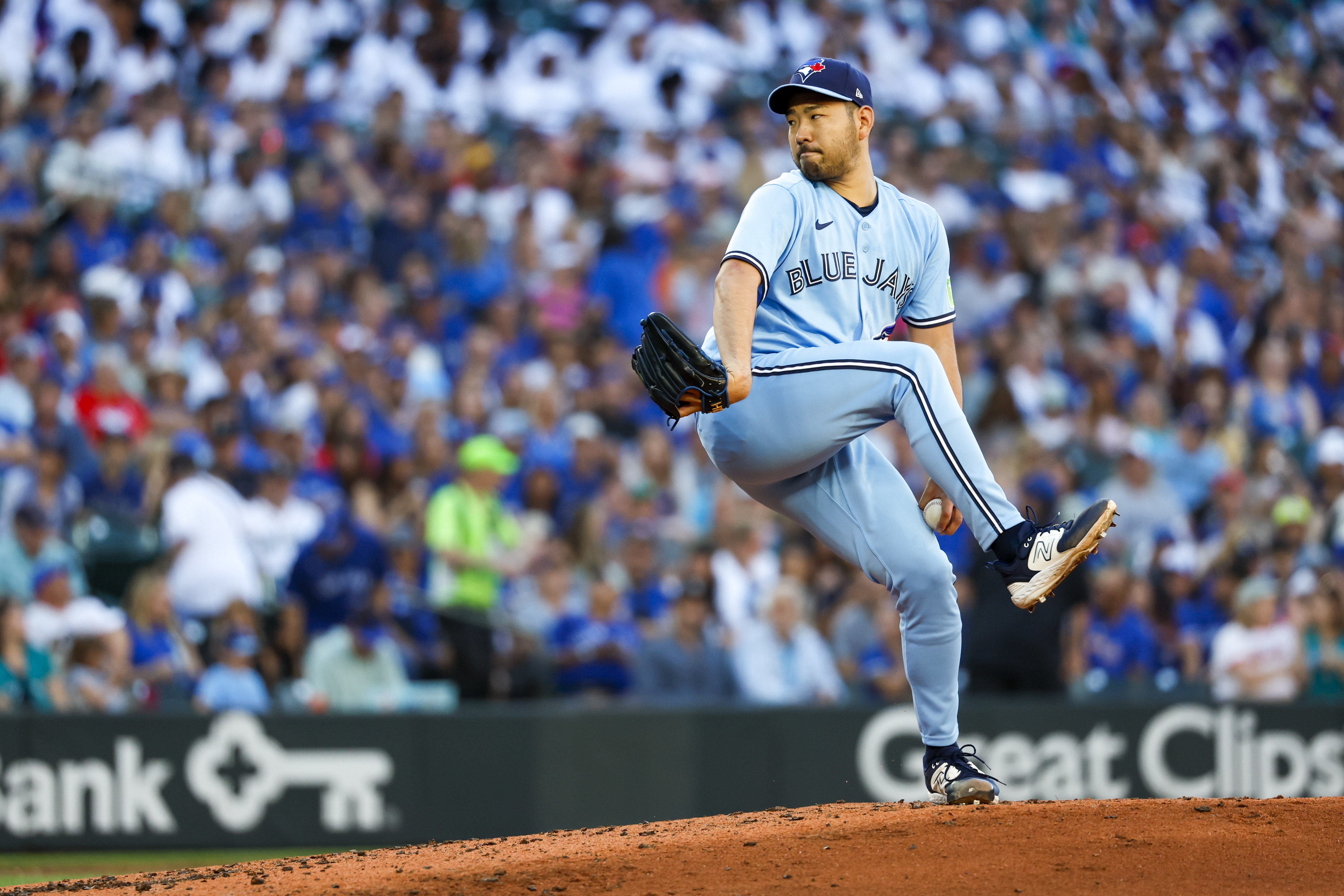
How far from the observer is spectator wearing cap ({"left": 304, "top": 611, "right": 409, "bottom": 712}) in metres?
8.91

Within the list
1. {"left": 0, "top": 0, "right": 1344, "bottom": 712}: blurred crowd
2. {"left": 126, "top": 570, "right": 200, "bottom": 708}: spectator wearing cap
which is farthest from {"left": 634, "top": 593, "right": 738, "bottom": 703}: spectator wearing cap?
{"left": 126, "top": 570, "right": 200, "bottom": 708}: spectator wearing cap

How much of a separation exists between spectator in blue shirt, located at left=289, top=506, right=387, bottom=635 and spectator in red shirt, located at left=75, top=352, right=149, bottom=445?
1.61 meters

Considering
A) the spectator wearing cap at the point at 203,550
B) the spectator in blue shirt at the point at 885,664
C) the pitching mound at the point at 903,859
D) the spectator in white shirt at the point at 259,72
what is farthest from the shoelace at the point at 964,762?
the spectator in white shirt at the point at 259,72

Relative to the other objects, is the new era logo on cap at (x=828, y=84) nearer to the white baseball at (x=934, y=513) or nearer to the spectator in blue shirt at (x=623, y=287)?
the white baseball at (x=934, y=513)

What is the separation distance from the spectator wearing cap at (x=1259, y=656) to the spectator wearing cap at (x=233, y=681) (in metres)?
5.80

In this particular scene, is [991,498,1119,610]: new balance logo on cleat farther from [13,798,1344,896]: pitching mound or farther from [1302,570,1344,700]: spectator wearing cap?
[1302,570,1344,700]: spectator wearing cap

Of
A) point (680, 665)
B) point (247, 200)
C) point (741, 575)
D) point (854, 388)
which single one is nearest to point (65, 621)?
point (680, 665)

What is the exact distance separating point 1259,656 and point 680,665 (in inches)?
143

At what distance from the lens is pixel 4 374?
9992 mm

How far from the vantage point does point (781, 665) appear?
9.21 metres

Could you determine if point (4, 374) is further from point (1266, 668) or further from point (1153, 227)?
point (1153, 227)

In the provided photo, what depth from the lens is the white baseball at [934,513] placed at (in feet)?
15.9

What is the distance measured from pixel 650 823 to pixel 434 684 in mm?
4017

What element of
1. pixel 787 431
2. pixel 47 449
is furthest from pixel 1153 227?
pixel 787 431
